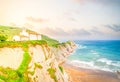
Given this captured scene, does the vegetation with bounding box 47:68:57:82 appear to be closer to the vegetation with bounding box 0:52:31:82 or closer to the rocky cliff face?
the rocky cliff face

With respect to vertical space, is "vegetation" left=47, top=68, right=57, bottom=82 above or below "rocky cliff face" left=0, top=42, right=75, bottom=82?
below

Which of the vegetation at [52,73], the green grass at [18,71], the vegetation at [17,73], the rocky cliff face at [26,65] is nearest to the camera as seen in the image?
the vegetation at [17,73]

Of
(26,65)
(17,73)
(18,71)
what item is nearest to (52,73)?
(26,65)

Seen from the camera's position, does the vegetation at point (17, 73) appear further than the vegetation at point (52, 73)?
No

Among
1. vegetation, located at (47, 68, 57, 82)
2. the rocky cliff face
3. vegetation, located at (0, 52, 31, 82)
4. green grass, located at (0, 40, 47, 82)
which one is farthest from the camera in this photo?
vegetation, located at (47, 68, 57, 82)

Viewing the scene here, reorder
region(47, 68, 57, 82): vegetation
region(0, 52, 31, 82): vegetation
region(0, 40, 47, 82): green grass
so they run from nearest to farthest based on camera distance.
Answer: region(0, 52, 31, 82): vegetation → region(0, 40, 47, 82): green grass → region(47, 68, 57, 82): vegetation

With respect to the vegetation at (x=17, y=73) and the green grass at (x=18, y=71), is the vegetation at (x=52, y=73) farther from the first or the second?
the vegetation at (x=17, y=73)

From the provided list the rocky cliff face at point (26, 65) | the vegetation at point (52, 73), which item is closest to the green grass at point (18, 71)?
the rocky cliff face at point (26, 65)

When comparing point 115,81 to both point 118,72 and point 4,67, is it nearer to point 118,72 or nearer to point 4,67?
point 118,72

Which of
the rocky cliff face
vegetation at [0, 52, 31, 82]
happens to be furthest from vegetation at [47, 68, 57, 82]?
vegetation at [0, 52, 31, 82]

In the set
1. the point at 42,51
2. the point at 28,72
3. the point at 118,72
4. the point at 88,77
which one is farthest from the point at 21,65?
the point at 118,72

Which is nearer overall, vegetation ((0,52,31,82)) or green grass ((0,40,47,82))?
vegetation ((0,52,31,82))

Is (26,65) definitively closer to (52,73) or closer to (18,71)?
(18,71)
